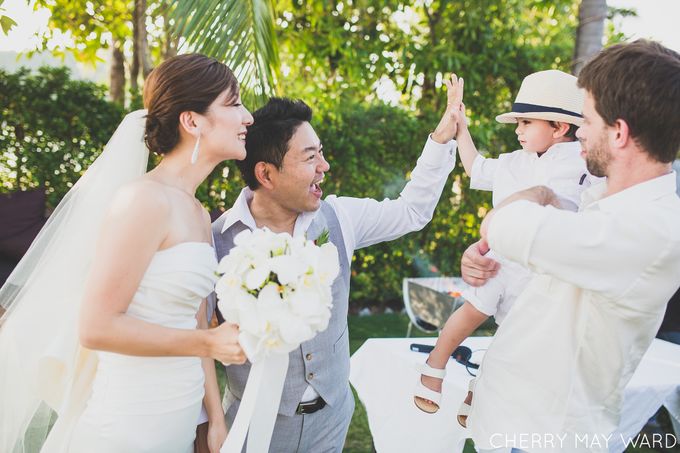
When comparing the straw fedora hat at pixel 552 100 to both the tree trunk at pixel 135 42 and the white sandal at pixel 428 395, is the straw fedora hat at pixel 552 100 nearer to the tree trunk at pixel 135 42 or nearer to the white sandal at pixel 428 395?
the white sandal at pixel 428 395

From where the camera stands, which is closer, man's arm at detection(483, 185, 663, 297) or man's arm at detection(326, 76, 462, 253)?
man's arm at detection(483, 185, 663, 297)

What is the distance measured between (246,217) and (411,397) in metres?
1.32

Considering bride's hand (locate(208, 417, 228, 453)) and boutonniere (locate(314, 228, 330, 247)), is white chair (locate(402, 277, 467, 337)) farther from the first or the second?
bride's hand (locate(208, 417, 228, 453))

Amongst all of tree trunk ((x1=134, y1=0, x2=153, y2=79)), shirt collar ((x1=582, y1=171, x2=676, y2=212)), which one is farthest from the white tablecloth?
tree trunk ((x1=134, y1=0, x2=153, y2=79))

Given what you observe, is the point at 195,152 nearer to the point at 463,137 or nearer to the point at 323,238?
the point at 323,238

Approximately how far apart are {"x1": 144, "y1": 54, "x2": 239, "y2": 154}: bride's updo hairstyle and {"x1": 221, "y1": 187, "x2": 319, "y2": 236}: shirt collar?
40 centimetres

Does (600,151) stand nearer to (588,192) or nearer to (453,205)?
(588,192)

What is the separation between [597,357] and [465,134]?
1.36 meters

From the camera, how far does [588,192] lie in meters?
1.96

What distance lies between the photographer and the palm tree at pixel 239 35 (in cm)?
443

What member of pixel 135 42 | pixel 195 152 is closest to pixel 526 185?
pixel 195 152

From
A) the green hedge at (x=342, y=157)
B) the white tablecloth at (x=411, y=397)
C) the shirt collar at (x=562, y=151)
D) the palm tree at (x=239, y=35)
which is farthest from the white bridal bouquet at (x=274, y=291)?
the green hedge at (x=342, y=157)

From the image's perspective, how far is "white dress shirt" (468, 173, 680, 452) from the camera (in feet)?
5.31

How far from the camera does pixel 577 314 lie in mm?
1815
